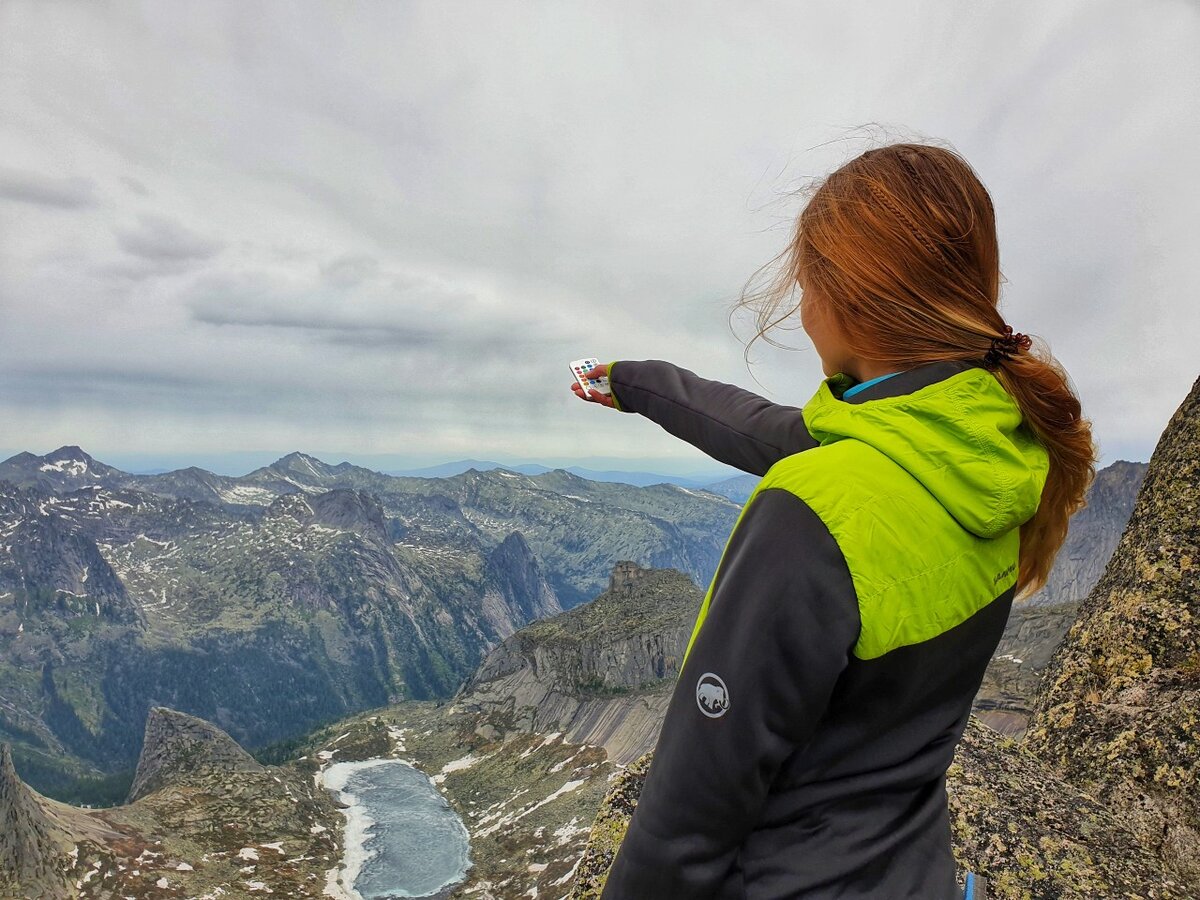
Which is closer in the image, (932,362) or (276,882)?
(932,362)

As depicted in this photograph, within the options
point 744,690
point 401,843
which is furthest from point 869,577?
point 401,843

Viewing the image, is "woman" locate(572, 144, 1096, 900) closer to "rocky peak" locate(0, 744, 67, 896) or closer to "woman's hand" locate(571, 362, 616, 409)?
"woman's hand" locate(571, 362, 616, 409)

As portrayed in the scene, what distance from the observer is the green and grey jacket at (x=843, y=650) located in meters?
2.75

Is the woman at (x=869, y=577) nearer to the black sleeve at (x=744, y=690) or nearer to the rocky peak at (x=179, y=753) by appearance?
the black sleeve at (x=744, y=690)

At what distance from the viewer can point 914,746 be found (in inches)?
125

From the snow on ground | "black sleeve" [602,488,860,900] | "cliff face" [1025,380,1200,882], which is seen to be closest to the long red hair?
"black sleeve" [602,488,860,900]

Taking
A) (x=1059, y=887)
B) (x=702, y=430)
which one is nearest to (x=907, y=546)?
(x=702, y=430)

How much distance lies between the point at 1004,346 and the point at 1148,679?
788 cm

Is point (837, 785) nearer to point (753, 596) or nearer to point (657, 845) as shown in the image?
point (657, 845)

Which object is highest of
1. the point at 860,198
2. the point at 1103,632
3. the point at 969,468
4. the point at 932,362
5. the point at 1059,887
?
the point at 860,198

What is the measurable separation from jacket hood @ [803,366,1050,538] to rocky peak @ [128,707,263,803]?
204m

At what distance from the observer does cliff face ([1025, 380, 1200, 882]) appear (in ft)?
24.3

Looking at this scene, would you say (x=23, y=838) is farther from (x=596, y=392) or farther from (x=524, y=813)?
(x=596, y=392)

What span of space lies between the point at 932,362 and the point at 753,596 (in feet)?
4.65
